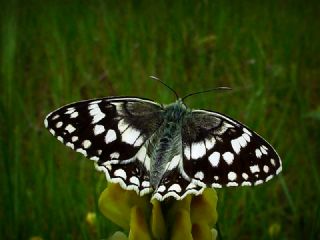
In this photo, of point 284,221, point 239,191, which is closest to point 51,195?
point 239,191

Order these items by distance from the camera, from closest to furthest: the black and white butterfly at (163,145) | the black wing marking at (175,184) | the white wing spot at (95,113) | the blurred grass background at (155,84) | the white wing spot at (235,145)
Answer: the black wing marking at (175,184) → the black and white butterfly at (163,145) → the white wing spot at (235,145) → the white wing spot at (95,113) → the blurred grass background at (155,84)

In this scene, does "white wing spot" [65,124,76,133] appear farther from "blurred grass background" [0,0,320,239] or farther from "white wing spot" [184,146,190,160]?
"white wing spot" [184,146,190,160]

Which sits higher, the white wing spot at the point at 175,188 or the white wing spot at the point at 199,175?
the white wing spot at the point at 175,188

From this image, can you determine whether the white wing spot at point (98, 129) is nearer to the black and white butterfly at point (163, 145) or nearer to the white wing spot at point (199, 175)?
the black and white butterfly at point (163, 145)

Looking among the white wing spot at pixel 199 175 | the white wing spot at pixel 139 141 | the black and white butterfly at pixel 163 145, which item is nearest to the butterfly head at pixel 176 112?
the black and white butterfly at pixel 163 145

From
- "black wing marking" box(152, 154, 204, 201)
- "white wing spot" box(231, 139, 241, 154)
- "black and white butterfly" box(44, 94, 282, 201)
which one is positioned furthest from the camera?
"white wing spot" box(231, 139, 241, 154)

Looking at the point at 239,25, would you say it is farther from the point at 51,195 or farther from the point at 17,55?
the point at 51,195

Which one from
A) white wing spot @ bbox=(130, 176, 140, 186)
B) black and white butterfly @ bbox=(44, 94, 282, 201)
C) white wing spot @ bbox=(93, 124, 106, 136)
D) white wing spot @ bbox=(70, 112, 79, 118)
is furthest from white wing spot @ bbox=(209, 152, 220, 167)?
white wing spot @ bbox=(70, 112, 79, 118)

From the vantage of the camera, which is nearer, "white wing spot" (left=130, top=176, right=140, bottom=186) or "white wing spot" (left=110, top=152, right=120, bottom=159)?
"white wing spot" (left=130, top=176, right=140, bottom=186)
